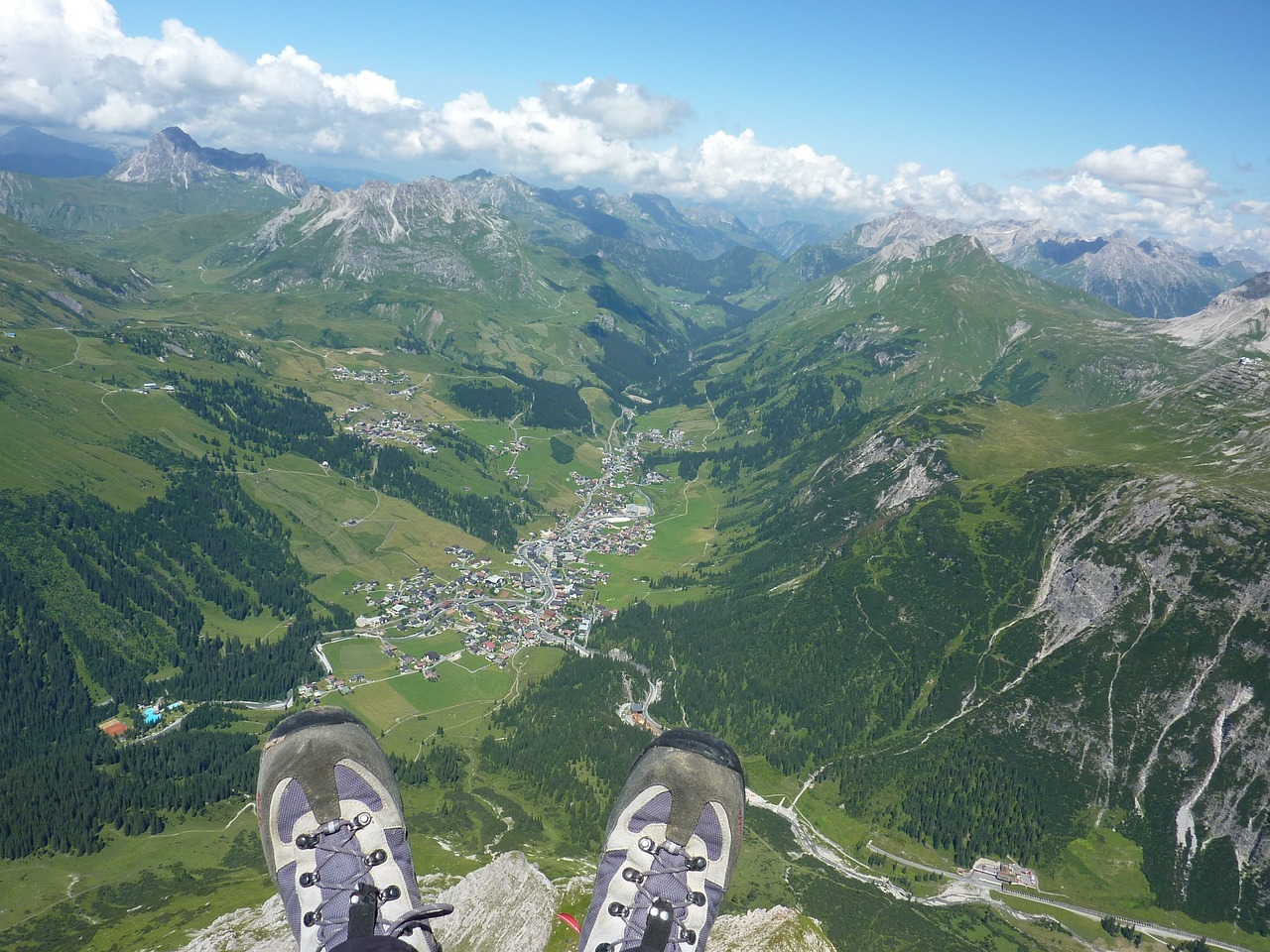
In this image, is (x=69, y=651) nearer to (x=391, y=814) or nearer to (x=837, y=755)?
(x=837, y=755)

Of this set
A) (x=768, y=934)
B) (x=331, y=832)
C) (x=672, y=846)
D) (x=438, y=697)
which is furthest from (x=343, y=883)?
(x=438, y=697)

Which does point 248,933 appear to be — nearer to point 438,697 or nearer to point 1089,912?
point 438,697

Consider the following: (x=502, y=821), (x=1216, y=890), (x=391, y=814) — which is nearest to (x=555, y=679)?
(x=502, y=821)

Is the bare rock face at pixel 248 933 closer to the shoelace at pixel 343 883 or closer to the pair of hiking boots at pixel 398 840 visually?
the pair of hiking boots at pixel 398 840

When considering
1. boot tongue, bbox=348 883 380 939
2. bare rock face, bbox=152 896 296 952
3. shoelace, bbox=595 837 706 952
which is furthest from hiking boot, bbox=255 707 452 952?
bare rock face, bbox=152 896 296 952

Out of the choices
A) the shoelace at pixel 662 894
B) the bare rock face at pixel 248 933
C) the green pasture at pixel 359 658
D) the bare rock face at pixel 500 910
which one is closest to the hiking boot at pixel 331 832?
the shoelace at pixel 662 894

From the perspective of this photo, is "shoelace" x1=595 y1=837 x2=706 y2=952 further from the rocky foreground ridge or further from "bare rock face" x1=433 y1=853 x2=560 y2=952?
"bare rock face" x1=433 y1=853 x2=560 y2=952
